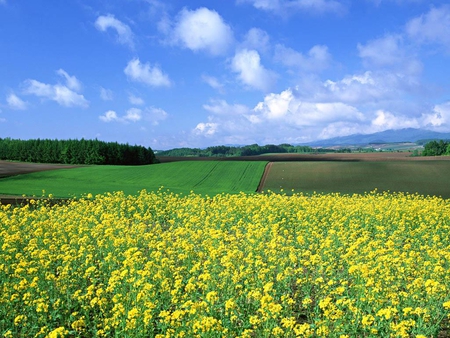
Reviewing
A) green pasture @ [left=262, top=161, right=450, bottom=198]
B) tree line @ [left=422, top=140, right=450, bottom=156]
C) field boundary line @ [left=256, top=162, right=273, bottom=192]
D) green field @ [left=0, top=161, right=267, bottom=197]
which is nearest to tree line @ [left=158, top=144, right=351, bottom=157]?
tree line @ [left=422, top=140, right=450, bottom=156]

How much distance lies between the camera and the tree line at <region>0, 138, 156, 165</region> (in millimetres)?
98500

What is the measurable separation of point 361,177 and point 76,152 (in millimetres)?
72215

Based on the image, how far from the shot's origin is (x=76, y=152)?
99.3 m

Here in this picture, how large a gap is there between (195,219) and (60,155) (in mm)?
94207

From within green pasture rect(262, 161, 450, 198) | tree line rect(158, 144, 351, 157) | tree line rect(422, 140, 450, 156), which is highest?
tree line rect(158, 144, 351, 157)

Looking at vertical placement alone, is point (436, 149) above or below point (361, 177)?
above

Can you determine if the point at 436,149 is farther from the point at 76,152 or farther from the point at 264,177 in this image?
the point at 76,152

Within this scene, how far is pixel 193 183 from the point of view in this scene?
5388 cm

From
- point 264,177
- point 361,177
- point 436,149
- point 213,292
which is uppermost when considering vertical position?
point 436,149

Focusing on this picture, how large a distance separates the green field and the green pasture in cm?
413

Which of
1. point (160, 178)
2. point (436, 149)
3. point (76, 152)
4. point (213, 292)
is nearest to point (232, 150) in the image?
point (76, 152)

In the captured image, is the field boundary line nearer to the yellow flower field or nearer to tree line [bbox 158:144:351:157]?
the yellow flower field

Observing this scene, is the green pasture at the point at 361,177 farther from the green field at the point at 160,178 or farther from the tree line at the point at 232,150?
the tree line at the point at 232,150

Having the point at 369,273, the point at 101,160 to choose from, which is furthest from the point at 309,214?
the point at 101,160
